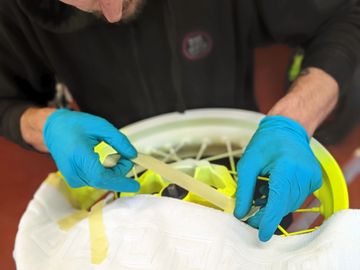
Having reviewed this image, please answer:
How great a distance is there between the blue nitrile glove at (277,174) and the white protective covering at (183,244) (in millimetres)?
29

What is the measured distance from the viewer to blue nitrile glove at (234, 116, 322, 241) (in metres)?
0.64

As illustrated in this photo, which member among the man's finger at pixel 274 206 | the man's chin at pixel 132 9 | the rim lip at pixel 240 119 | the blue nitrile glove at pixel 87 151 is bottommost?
the rim lip at pixel 240 119

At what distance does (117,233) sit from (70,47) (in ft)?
1.23

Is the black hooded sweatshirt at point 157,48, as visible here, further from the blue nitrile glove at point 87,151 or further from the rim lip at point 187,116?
the blue nitrile glove at point 87,151

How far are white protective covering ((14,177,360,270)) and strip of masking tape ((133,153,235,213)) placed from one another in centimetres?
3

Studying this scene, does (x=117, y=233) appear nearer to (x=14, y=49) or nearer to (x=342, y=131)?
(x=14, y=49)

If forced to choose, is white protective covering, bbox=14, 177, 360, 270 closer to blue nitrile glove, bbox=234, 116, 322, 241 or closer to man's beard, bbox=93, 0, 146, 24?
blue nitrile glove, bbox=234, 116, 322, 241

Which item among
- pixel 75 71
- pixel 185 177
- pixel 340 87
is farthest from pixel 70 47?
pixel 340 87

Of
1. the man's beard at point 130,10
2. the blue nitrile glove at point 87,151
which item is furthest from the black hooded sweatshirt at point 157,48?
the blue nitrile glove at point 87,151

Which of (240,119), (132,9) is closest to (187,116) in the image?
(240,119)

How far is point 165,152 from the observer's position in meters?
0.89

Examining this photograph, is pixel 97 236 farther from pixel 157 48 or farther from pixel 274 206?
pixel 157 48

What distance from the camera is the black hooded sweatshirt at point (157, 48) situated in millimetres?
856

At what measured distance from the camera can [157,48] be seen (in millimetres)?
910
